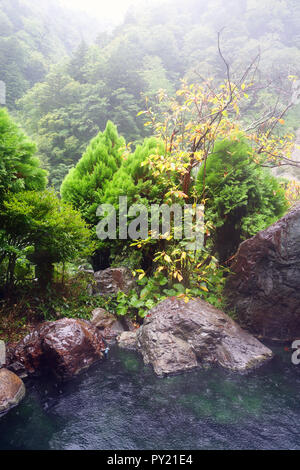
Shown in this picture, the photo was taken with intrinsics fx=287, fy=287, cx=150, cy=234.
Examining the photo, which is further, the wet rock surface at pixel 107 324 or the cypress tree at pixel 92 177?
the cypress tree at pixel 92 177

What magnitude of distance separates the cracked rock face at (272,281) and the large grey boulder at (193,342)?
0.42 meters

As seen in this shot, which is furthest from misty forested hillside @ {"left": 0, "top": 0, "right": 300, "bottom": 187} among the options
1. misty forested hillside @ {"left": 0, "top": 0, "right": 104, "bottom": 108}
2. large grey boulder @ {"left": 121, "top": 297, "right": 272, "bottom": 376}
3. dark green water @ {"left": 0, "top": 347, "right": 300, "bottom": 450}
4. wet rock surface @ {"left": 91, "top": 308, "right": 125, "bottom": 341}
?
dark green water @ {"left": 0, "top": 347, "right": 300, "bottom": 450}

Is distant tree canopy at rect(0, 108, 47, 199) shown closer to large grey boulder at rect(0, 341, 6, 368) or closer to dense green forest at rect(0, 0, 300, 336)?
dense green forest at rect(0, 0, 300, 336)

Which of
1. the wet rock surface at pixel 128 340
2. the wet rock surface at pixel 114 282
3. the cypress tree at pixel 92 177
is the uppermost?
the cypress tree at pixel 92 177

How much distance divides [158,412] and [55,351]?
1.37 meters

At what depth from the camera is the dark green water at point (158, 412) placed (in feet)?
8.03

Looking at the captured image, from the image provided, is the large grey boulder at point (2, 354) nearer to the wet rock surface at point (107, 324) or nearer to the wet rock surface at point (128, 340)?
the wet rock surface at point (107, 324)

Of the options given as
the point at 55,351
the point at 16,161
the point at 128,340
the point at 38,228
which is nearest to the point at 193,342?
the point at 128,340

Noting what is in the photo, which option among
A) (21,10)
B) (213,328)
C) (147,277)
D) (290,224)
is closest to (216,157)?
(290,224)

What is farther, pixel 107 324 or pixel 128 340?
pixel 107 324

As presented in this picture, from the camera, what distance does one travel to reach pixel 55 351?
3.38 meters

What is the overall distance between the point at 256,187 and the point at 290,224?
109 centimetres

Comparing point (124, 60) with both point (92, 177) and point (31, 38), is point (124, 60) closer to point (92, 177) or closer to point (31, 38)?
point (92, 177)

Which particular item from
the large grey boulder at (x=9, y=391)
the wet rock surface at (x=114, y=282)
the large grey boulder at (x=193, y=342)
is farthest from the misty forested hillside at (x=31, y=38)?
the large grey boulder at (x=9, y=391)
